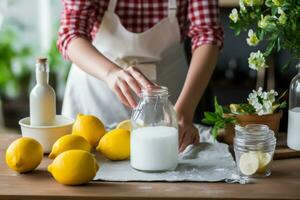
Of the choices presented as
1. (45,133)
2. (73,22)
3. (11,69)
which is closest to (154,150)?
(45,133)

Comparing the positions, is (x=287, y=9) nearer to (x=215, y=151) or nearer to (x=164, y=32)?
(x=215, y=151)

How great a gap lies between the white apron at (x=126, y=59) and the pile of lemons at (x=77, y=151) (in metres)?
0.48

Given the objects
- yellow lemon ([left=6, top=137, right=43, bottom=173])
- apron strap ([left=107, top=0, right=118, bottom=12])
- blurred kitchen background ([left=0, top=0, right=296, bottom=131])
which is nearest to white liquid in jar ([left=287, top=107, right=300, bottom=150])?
yellow lemon ([left=6, top=137, right=43, bottom=173])

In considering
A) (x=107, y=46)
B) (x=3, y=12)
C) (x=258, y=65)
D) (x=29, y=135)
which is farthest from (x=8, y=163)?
(x=3, y=12)

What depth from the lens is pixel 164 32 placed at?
194cm

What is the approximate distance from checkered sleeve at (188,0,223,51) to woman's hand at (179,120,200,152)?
38 centimetres

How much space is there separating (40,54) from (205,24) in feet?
5.24

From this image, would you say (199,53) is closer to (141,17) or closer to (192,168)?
(141,17)

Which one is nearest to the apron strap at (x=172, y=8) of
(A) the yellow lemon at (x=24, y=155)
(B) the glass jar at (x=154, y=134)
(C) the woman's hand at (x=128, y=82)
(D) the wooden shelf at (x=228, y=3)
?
(C) the woman's hand at (x=128, y=82)

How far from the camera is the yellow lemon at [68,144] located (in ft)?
4.19

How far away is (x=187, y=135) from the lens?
1.45m

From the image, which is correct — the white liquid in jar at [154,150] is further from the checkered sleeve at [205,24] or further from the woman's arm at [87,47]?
the checkered sleeve at [205,24]

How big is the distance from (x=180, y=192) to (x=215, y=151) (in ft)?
0.92

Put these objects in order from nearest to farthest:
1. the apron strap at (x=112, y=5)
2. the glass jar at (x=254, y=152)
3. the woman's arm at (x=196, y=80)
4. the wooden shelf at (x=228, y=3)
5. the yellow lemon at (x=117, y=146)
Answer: the glass jar at (x=254, y=152) → the yellow lemon at (x=117, y=146) → the woman's arm at (x=196, y=80) → the apron strap at (x=112, y=5) → the wooden shelf at (x=228, y=3)
